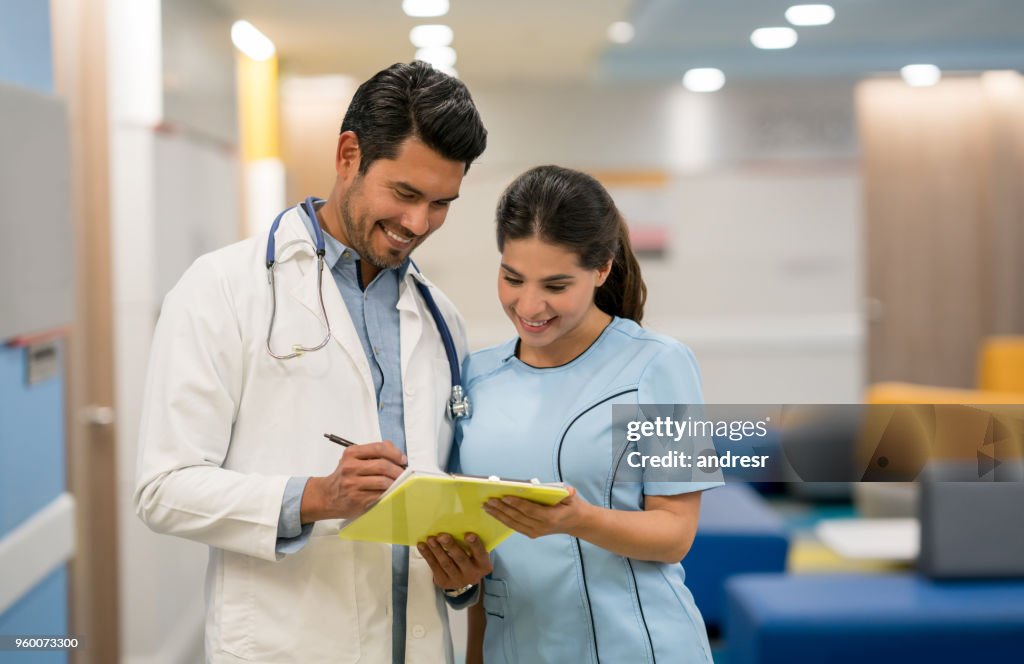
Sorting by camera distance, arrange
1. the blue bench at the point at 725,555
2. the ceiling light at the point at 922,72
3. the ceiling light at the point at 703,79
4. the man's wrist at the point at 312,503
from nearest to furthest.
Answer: the man's wrist at the point at 312,503 < the ceiling light at the point at 922,72 < the ceiling light at the point at 703,79 < the blue bench at the point at 725,555

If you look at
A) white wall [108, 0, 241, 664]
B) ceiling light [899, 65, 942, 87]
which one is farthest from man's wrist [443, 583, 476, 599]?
ceiling light [899, 65, 942, 87]

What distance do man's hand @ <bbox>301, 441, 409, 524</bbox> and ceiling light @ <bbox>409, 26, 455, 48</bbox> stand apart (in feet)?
3.27

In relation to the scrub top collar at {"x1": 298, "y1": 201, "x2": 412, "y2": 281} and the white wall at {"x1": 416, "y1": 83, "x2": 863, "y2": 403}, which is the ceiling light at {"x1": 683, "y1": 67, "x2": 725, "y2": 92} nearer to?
the white wall at {"x1": 416, "y1": 83, "x2": 863, "y2": 403}

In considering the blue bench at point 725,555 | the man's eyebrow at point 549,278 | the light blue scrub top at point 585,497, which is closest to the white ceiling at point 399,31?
the man's eyebrow at point 549,278

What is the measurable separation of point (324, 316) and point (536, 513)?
1.42 feet

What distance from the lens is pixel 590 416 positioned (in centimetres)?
138

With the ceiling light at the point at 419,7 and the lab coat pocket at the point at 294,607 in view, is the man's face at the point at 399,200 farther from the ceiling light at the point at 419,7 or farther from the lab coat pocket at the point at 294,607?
the ceiling light at the point at 419,7

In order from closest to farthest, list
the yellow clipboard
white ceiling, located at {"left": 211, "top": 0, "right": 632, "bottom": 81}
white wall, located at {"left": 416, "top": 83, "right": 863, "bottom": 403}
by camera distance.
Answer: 1. the yellow clipboard
2. white ceiling, located at {"left": 211, "top": 0, "right": 632, "bottom": 81}
3. white wall, located at {"left": 416, "top": 83, "right": 863, "bottom": 403}

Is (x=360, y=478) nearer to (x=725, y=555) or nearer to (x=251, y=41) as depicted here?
(x=251, y=41)

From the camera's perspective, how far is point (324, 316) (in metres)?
1.35

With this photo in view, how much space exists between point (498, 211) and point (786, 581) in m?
1.65

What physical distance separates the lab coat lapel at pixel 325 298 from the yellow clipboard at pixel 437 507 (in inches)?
9.0

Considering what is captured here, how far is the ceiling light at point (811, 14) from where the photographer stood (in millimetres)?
1987

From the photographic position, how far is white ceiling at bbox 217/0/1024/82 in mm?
1795
